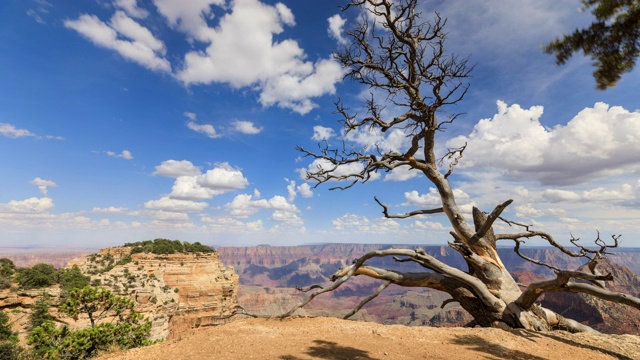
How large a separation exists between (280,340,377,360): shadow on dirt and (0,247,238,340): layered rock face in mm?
33193

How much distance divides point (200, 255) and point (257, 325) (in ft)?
175

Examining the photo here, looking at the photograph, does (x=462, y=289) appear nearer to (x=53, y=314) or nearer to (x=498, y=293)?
(x=498, y=293)

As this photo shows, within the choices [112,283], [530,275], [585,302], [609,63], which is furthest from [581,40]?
[530,275]

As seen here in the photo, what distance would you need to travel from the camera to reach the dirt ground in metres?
6.32

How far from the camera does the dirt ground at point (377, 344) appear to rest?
632 cm

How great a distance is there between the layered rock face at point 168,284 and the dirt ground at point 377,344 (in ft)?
102

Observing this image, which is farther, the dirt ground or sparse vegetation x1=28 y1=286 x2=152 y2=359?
sparse vegetation x1=28 y1=286 x2=152 y2=359

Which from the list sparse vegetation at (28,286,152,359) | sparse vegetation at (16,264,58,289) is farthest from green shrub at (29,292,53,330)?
sparse vegetation at (28,286,152,359)

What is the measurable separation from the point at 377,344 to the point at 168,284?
1974 inches

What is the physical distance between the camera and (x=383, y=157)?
11.4 meters

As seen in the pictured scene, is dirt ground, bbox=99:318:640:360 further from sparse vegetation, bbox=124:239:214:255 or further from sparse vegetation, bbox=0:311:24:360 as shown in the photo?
sparse vegetation, bbox=124:239:214:255

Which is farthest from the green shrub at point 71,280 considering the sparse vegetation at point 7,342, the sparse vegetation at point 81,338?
the sparse vegetation at point 81,338

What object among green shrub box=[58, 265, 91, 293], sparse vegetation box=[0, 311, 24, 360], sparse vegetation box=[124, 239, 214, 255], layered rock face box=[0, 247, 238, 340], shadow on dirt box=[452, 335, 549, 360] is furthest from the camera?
sparse vegetation box=[124, 239, 214, 255]

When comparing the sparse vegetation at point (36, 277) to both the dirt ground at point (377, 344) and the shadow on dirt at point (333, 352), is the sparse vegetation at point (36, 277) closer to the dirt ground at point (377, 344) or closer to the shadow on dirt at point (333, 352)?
the dirt ground at point (377, 344)
